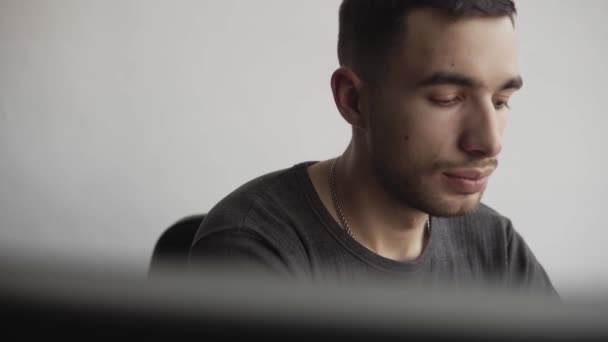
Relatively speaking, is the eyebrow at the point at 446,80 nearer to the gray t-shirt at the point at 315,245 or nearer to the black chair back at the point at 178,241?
the gray t-shirt at the point at 315,245

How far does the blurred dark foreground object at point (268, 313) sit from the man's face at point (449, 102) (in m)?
0.75

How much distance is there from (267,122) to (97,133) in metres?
0.48

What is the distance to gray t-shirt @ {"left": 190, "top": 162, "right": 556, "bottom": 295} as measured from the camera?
2.86 ft

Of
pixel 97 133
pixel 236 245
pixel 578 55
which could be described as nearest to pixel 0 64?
pixel 97 133

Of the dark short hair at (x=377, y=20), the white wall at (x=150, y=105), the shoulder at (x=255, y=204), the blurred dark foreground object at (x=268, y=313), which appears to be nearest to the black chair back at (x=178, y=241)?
the shoulder at (x=255, y=204)

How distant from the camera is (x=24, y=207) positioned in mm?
1834

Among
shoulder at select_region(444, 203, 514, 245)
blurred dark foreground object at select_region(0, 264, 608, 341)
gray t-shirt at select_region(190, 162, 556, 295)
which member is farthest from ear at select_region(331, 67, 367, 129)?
blurred dark foreground object at select_region(0, 264, 608, 341)

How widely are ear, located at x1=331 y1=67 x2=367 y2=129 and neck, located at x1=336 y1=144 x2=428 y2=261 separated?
6 cm

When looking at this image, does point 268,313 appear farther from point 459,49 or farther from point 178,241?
point 178,241

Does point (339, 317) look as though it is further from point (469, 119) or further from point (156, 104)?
point (156, 104)

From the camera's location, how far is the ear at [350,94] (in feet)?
3.18

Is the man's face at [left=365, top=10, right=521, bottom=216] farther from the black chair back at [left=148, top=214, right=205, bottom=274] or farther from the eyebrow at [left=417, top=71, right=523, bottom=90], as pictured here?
the black chair back at [left=148, top=214, right=205, bottom=274]

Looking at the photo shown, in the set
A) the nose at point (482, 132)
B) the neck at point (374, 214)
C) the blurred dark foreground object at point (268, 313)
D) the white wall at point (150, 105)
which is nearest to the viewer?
the blurred dark foreground object at point (268, 313)

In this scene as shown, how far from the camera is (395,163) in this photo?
3.05 feet
